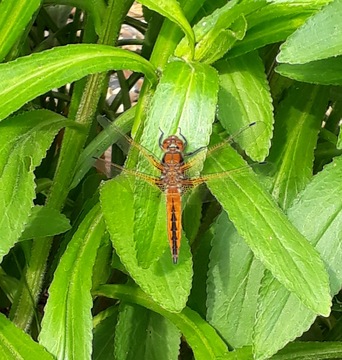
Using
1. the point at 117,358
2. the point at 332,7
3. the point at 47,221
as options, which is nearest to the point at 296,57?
the point at 332,7

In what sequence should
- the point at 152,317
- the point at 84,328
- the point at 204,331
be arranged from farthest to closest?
the point at 152,317, the point at 204,331, the point at 84,328

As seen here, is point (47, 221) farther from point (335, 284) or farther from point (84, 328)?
point (335, 284)

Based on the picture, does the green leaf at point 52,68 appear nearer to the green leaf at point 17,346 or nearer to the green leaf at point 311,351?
the green leaf at point 17,346

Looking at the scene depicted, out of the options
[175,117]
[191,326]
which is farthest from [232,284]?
[175,117]

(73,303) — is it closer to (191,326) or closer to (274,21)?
(191,326)

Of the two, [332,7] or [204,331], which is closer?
[332,7]

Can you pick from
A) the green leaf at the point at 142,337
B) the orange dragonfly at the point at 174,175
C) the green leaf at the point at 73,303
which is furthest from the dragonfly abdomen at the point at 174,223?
the green leaf at the point at 142,337
